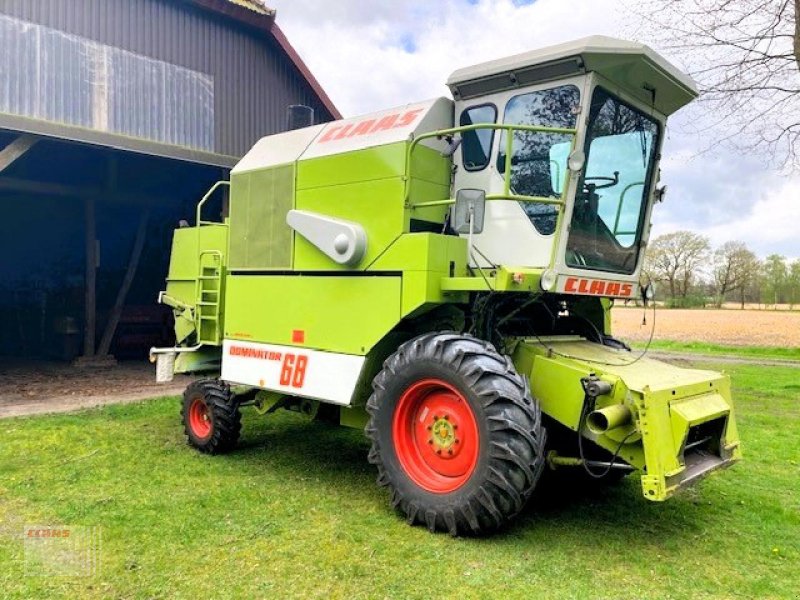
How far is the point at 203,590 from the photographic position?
3.19 meters

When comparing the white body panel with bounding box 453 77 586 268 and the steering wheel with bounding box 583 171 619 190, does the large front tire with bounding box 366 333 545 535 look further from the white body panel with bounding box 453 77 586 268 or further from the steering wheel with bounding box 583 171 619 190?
the steering wheel with bounding box 583 171 619 190

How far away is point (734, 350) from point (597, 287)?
14.6 m

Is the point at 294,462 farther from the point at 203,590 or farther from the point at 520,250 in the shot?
the point at 520,250

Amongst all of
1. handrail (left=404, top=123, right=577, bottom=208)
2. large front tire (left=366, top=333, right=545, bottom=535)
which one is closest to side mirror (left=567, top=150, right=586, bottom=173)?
handrail (left=404, top=123, right=577, bottom=208)

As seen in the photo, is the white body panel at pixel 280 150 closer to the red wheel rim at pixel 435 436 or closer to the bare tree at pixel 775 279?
the red wheel rim at pixel 435 436

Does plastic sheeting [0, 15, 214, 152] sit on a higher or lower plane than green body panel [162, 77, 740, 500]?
higher

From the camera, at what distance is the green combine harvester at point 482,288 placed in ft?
12.5

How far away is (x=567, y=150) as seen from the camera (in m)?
4.40

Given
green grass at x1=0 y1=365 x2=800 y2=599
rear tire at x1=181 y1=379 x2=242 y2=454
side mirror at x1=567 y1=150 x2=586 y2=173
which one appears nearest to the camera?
green grass at x1=0 y1=365 x2=800 y2=599

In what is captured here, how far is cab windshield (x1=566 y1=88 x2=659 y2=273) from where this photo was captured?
4449 mm

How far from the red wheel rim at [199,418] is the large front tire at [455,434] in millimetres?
2309

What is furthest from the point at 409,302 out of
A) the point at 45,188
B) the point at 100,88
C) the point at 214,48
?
the point at 45,188

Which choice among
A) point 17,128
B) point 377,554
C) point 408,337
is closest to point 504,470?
point 377,554

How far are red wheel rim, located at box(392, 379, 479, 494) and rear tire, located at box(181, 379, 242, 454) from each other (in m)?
2.13
